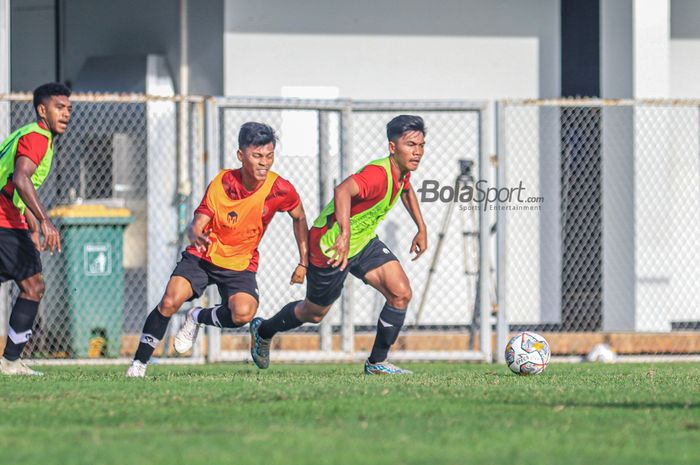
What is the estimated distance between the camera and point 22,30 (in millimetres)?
17188

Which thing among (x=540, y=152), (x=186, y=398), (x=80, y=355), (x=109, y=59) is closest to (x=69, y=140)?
(x=109, y=59)

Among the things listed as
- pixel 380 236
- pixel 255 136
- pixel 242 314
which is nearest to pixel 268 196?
pixel 255 136

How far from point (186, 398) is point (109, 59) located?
929 cm

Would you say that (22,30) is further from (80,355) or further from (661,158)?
(661,158)

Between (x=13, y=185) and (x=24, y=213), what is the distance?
0.23 meters

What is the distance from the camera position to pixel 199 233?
9633mm

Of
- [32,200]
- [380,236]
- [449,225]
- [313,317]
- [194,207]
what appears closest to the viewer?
[32,200]

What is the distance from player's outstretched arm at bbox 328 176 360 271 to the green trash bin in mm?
4697

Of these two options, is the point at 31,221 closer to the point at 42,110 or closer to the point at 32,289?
the point at 32,289

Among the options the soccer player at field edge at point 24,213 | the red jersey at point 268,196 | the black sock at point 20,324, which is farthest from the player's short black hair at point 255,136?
the black sock at point 20,324

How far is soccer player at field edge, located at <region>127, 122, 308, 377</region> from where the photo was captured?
9797 mm

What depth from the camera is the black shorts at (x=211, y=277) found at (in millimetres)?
9828

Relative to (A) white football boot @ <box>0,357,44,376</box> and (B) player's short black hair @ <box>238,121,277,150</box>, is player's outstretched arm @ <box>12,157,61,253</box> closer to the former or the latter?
(A) white football boot @ <box>0,357,44,376</box>

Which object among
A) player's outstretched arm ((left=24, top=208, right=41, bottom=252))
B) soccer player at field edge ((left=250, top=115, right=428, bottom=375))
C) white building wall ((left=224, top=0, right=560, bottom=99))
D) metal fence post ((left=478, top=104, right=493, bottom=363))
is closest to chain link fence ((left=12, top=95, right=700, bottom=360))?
metal fence post ((left=478, top=104, right=493, bottom=363))
